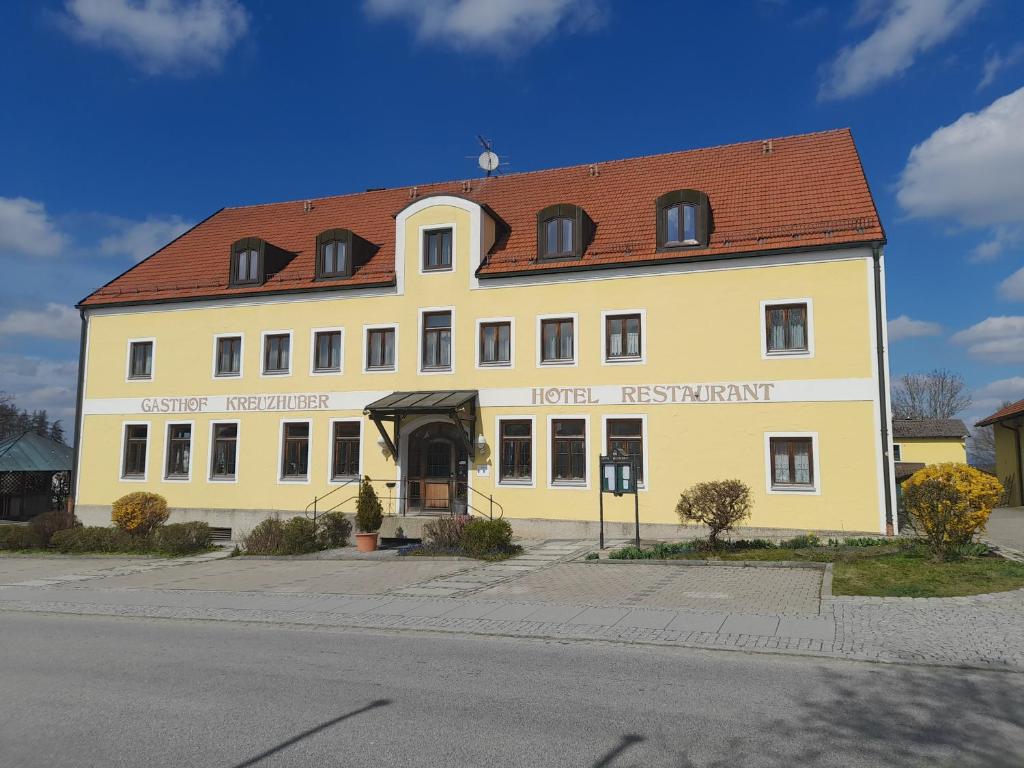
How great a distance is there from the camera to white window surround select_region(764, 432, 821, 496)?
749 inches

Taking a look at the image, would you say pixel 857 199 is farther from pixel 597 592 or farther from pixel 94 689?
pixel 94 689

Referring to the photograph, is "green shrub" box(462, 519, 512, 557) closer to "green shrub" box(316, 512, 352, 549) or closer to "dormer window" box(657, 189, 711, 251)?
"green shrub" box(316, 512, 352, 549)

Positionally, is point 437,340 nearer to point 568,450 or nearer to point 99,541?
point 568,450

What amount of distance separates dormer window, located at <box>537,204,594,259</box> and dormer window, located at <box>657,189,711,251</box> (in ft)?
7.28

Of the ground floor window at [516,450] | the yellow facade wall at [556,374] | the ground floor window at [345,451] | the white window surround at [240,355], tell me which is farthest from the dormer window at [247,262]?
the ground floor window at [516,450]

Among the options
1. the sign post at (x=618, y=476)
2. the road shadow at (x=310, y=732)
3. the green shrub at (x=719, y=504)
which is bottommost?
the road shadow at (x=310, y=732)

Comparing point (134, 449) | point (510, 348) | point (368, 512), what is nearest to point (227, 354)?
point (134, 449)

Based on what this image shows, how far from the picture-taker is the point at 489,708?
6.50m

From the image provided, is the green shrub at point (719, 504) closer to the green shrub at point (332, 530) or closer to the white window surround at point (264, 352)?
the green shrub at point (332, 530)

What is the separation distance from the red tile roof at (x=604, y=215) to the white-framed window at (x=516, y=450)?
432 centimetres

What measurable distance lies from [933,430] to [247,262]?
39.9m

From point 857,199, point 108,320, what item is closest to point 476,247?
point 857,199

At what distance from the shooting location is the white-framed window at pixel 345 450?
23594 millimetres

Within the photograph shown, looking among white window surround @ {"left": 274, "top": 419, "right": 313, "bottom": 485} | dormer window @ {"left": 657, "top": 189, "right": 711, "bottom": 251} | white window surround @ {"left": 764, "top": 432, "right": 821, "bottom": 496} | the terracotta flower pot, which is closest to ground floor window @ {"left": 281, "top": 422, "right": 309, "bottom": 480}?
white window surround @ {"left": 274, "top": 419, "right": 313, "bottom": 485}
